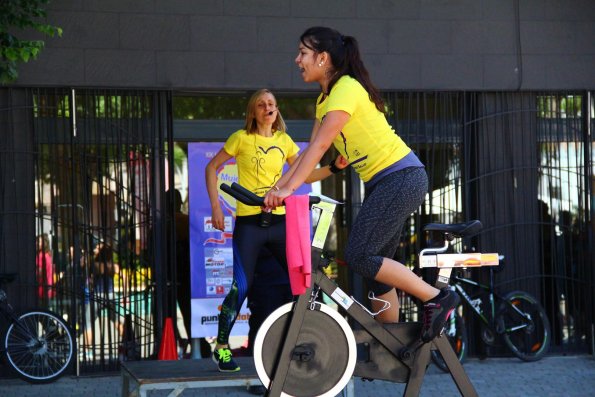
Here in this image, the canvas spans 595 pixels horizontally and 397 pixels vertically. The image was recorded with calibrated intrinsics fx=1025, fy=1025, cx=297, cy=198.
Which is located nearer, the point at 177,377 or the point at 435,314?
the point at 435,314

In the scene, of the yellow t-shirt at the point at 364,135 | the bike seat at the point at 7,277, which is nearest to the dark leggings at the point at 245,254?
the yellow t-shirt at the point at 364,135

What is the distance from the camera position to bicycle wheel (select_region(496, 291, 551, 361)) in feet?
29.5

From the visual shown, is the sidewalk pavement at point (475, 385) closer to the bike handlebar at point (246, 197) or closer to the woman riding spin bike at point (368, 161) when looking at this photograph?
the woman riding spin bike at point (368, 161)

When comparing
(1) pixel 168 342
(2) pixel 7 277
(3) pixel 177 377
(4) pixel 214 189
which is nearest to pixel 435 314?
(3) pixel 177 377

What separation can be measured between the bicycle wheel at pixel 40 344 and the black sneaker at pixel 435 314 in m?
3.79

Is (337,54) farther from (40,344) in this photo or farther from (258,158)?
A: (40,344)

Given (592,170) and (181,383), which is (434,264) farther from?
(592,170)

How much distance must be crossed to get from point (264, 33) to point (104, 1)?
1.36 m

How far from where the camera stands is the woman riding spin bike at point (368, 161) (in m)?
5.34

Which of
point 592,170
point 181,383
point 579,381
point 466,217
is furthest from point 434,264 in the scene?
point 592,170

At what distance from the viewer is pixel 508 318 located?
9.12 meters

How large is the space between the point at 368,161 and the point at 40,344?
12.8 feet

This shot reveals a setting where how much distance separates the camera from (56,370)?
8273 millimetres

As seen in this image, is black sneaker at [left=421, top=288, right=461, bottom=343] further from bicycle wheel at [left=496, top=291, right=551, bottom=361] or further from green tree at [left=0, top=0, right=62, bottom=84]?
bicycle wheel at [left=496, top=291, right=551, bottom=361]
